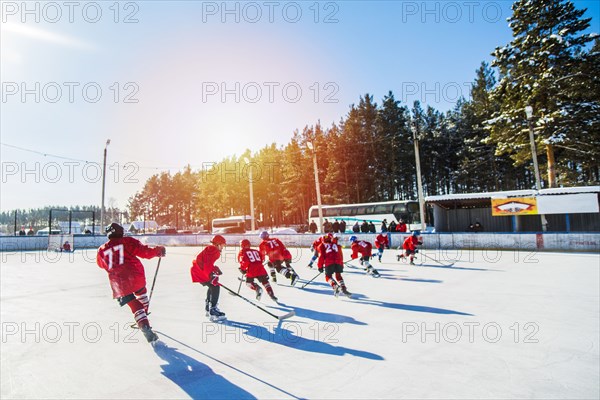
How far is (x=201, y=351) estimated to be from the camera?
15.5 feet

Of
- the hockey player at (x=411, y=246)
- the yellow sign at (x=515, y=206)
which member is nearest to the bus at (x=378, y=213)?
the yellow sign at (x=515, y=206)

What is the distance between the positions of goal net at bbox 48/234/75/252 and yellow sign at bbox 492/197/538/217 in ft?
101

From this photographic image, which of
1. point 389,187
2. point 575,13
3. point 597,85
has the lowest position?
point 389,187

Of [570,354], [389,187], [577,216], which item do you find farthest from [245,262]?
[389,187]

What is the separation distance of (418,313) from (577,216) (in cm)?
2284

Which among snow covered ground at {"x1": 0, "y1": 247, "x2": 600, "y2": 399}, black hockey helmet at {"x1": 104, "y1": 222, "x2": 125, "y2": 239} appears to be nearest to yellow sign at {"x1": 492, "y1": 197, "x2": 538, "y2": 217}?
snow covered ground at {"x1": 0, "y1": 247, "x2": 600, "y2": 399}

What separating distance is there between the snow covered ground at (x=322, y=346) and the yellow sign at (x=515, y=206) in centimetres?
1422

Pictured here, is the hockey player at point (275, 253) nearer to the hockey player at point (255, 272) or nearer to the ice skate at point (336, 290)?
the ice skate at point (336, 290)

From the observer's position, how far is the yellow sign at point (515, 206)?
21484 millimetres

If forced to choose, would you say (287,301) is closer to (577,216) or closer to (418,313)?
(418,313)

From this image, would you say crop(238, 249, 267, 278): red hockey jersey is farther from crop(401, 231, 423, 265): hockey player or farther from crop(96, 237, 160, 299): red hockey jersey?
crop(401, 231, 423, 265): hockey player

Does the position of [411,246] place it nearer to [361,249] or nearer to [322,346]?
[361,249]

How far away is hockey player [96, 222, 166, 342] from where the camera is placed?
5031 millimetres

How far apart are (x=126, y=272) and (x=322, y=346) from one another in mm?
3020
